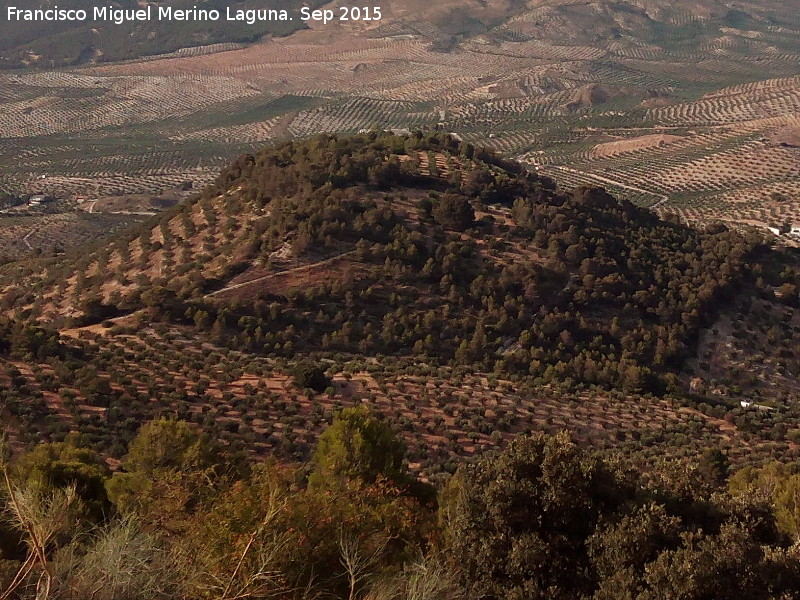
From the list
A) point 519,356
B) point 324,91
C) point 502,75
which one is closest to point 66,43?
point 324,91

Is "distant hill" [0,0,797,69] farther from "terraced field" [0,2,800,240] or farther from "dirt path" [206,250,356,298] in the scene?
"dirt path" [206,250,356,298]

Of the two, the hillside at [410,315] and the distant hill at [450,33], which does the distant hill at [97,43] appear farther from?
the hillside at [410,315]

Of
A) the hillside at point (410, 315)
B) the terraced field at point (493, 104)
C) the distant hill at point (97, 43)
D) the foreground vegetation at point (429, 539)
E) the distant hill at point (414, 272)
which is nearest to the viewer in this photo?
the foreground vegetation at point (429, 539)

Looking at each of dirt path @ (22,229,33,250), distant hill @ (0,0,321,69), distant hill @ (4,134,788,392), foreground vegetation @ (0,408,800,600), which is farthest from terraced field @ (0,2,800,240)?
foreground vegetation @ (0,408,800,600)

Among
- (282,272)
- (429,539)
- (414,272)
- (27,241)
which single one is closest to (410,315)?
(414,272)

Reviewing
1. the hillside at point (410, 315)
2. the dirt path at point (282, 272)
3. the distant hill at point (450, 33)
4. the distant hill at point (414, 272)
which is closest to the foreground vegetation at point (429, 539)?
the hillside at point (410, 315)

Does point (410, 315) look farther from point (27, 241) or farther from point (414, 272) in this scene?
point (27, 241)
